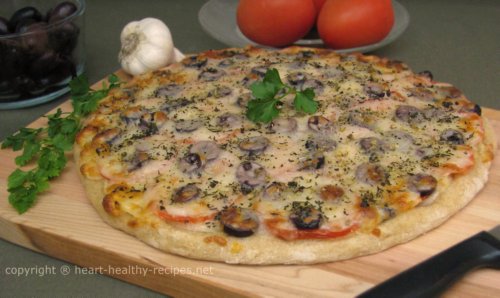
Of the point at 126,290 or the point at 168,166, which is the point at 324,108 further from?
the point at 126,290

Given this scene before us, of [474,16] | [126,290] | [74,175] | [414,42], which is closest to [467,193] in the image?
[126,290]

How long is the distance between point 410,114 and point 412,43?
1563 millimetres

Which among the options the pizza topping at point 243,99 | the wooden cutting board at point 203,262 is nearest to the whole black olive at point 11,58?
the wooden cutting board at point 203,262

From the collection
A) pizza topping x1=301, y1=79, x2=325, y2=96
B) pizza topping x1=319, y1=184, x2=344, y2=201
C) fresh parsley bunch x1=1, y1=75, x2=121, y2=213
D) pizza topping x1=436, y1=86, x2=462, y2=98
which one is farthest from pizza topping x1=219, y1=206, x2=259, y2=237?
pizza topping x1=436, y1=86, x2=462, y2=98

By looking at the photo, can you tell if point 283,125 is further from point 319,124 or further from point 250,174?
point 250,174

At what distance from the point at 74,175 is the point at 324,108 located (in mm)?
998

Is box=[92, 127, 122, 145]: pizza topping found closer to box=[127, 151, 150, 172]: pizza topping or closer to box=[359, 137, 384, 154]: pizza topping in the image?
box=[127, 151, 150, 172]: pizza topping

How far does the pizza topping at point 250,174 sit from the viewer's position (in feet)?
6.82

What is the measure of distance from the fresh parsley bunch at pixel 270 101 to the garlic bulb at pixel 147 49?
2.60 feet

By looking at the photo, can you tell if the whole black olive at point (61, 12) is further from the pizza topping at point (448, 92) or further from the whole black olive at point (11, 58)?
the pizza topping at point (448, 92)

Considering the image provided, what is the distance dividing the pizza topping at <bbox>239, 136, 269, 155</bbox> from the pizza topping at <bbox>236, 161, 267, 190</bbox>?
0.26ft

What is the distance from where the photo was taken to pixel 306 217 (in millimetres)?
1899

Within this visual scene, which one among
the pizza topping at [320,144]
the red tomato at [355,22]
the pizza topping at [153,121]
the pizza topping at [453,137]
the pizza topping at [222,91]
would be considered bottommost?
the pizza topping at [153,121]

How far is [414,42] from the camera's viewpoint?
388 cm
